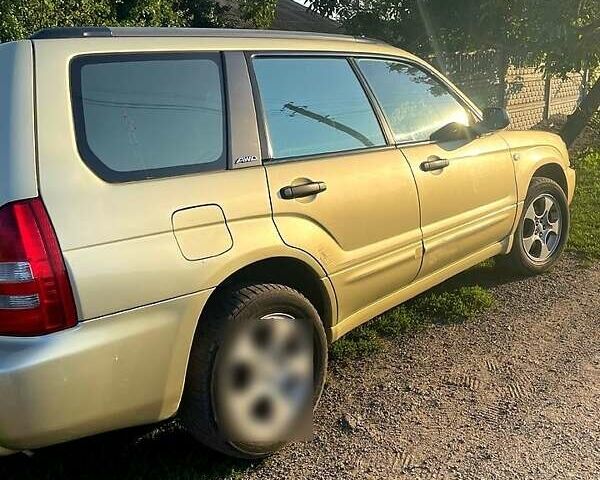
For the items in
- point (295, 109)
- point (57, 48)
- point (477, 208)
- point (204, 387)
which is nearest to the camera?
point (57, 48)

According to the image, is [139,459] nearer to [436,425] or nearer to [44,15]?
[436,425]

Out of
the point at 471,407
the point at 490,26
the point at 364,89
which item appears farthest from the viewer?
the point at 490,26

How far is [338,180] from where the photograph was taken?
3.28 metres

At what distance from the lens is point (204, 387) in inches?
107

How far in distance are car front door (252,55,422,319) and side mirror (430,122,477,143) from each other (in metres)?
0.51

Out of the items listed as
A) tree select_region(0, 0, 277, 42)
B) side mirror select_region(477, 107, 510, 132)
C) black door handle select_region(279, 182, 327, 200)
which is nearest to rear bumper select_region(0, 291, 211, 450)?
black door handle select_region(279, 182, 327, 200)

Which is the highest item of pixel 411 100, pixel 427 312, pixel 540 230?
pixel 411 100

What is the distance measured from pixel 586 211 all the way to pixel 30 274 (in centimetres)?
582

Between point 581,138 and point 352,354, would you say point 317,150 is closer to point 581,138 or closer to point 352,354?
point 352,354

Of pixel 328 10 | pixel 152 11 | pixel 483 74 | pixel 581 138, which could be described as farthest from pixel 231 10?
pixel 581 138

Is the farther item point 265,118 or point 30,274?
point 265,118

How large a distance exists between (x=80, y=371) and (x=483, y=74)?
31.7 feet

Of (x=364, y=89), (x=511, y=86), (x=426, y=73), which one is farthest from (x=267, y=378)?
(x=511, y=86)

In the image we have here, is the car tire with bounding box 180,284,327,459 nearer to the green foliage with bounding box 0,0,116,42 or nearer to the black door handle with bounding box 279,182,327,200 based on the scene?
the black door handle with bounding box 279,182,327,200
